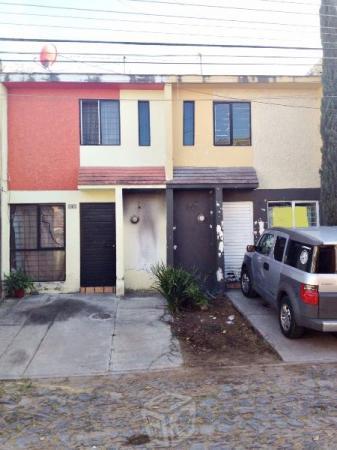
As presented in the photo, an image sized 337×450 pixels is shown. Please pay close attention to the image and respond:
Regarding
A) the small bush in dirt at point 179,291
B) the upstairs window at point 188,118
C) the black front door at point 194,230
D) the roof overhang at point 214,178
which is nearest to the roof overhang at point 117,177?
the roof overhang at point 214,178

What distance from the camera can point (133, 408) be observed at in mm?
4625

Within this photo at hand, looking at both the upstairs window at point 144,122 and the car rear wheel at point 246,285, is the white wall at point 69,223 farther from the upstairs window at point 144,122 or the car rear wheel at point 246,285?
the car rear wheel at point 246,285

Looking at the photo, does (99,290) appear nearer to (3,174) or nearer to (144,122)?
(3,174)

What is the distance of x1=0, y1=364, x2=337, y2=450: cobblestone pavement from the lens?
3947 millimetres

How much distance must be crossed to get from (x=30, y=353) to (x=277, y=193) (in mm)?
7438

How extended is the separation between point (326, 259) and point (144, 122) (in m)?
6.52

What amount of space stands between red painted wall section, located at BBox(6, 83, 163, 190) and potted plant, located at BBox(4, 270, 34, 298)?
226 cm

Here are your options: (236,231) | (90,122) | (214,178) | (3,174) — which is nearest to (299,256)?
(214,178)

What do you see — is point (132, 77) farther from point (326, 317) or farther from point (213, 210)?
point (326, 317)

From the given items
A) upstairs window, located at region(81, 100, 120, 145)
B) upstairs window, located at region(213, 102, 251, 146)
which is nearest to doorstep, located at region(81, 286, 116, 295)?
upstairs window, located at region(81, 100, 120, 145)

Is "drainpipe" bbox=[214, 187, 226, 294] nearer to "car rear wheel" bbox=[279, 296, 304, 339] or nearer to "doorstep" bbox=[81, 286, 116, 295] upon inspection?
"doorstep" bbox=[81, 286, 116, 295]

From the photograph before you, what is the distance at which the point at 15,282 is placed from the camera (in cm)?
1001

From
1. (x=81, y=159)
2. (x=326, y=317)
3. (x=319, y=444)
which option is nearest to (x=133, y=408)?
(x=319, y=444)

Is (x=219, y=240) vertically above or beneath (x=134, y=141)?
beneath
